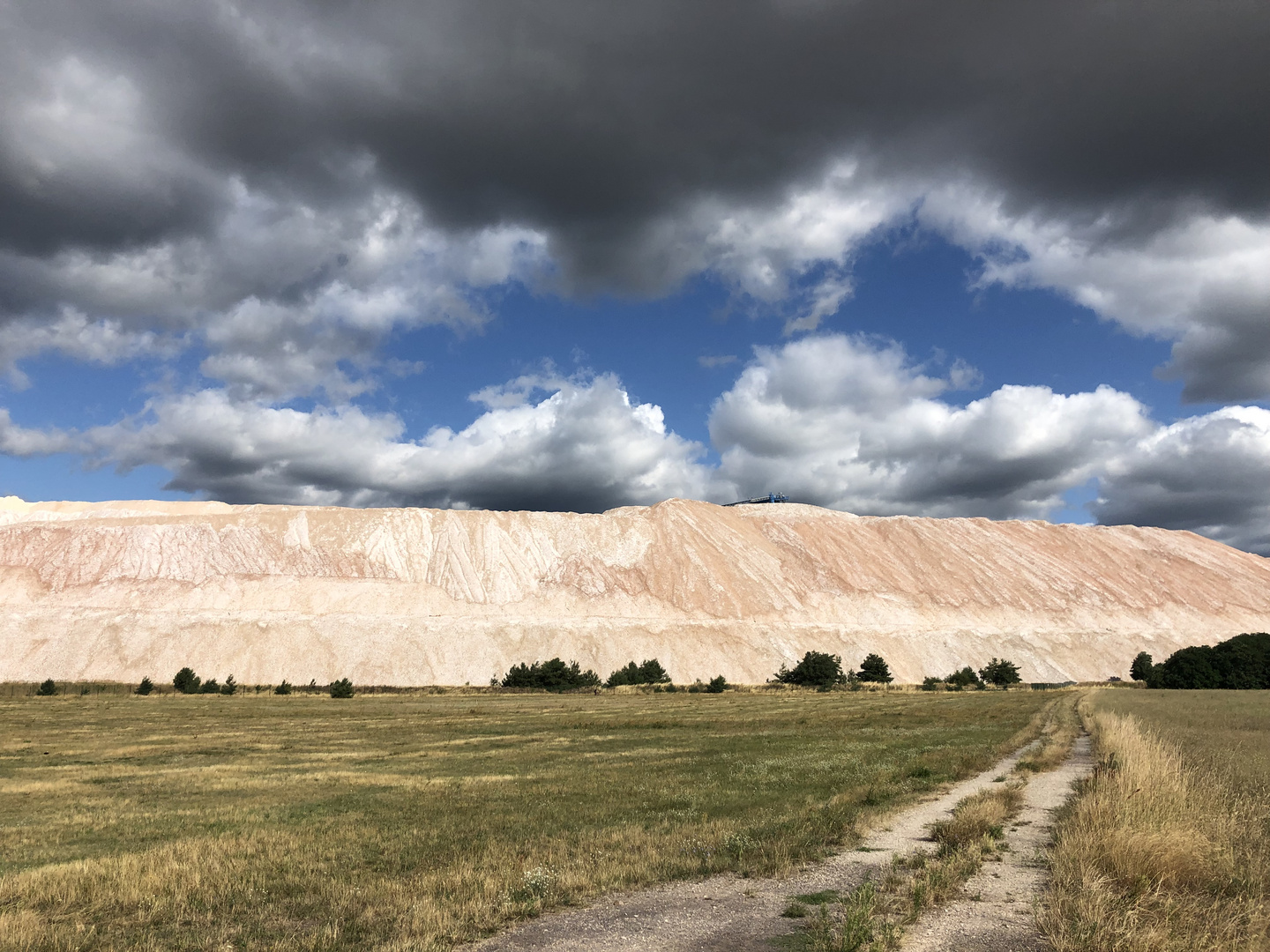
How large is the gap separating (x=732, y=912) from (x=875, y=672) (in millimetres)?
84600

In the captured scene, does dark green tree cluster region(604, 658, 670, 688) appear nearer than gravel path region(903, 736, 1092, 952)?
No

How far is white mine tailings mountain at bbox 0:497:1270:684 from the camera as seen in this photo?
86312 millimetres

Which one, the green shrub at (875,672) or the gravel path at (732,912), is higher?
the gravel path at (732,912)

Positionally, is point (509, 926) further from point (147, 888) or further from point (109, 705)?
point (109, 705)

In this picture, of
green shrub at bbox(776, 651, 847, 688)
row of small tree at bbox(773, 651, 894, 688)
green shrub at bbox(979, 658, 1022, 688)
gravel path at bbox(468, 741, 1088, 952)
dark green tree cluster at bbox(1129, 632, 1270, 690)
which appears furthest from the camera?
green shrub at bbox(979, 658, 1022, 688)

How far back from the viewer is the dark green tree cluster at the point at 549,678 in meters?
77.1

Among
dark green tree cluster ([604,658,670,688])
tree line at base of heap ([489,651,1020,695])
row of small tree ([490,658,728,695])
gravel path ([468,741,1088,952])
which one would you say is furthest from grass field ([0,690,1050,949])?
dark green tree cluster ([604,658,670,688])

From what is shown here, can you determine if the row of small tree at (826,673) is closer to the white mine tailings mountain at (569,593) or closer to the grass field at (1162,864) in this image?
the white mine tailings mountain at (569,593)

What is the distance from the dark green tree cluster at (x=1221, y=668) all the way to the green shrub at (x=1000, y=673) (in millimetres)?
13392

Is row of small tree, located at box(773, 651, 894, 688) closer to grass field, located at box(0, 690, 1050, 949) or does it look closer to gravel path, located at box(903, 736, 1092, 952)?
grass field, located at box(0, 690, 1050, 949)

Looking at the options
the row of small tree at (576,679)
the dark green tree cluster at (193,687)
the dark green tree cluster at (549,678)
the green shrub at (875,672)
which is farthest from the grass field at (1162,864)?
the green shrub at (875,672)

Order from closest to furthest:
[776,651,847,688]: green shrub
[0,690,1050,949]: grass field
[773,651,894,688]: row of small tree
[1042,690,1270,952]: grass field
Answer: [1042,690,1270,952]: grass field → [0,690,1050,949]: grass field → [776,651,847,688]: green shrub → [773,651,894,688]: row of small tree

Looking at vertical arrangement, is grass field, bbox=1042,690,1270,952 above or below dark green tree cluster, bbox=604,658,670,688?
above

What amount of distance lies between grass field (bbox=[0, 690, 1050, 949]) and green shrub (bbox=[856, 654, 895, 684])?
52011 mm
